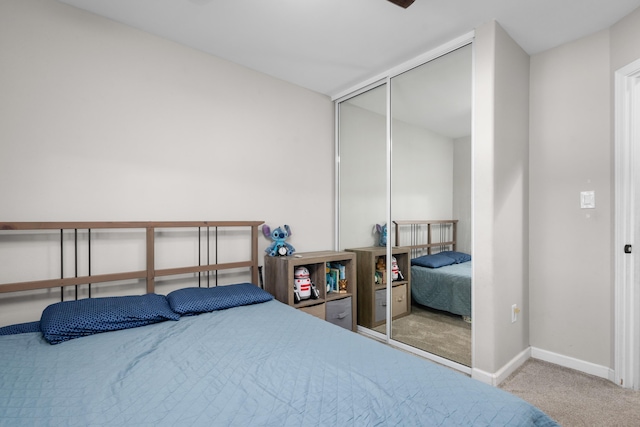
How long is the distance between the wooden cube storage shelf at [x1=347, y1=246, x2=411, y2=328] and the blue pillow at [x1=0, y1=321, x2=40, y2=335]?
2.39 metres

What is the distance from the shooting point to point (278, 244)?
273 cm

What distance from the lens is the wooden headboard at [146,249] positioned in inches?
68.7

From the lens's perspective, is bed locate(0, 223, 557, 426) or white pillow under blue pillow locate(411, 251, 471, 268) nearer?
bed locate(0, 223, 557, 426)

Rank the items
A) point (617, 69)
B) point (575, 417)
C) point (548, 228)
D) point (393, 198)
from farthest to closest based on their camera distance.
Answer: point (393, 198)
point (548, 228)
point (617, 69)
point (575, 417)

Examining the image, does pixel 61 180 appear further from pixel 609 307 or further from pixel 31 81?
pixel 609 307

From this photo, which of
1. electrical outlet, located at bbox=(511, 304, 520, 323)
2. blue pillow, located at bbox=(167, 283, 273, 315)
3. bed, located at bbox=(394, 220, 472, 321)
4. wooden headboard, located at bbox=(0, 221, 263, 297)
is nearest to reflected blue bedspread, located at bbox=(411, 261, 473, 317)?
bed, located at bbox=(394, 220, 472, 321)

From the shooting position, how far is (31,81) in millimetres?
1816

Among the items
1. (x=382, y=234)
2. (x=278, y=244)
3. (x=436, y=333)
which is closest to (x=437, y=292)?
(x=436, y=333)

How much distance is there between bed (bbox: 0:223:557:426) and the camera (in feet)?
3.19

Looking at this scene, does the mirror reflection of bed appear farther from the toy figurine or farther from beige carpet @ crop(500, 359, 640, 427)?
the toy figurine

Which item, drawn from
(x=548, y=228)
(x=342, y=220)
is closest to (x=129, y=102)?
(x=342, y=220)

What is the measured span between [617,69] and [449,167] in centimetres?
123

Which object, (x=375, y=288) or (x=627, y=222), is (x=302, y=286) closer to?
(x=375, y=288)

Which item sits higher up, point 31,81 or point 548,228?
point 31,81
